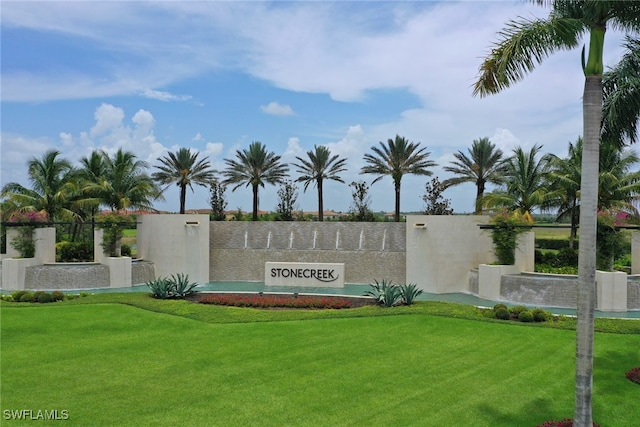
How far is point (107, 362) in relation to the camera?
10.0 metres

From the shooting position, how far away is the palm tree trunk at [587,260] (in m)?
5.93

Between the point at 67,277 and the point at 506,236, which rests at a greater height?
the point at 506,236

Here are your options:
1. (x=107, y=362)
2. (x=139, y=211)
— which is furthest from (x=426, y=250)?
(x=139, y=211)

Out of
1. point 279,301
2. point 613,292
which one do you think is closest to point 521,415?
point 279,301

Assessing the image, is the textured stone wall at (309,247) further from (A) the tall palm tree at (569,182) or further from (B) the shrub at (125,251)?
(A) the tall palm tree at (569,182)

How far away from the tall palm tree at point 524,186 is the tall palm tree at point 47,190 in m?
23.0

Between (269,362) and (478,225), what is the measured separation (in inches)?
558

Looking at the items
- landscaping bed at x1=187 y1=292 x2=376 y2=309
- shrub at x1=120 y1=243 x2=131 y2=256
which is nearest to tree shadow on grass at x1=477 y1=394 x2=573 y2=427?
landscaping bed at x1=187 y1=292 x2=376 y2=309

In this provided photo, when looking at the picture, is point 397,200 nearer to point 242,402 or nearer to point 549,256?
point 549,256

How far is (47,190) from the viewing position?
27672mm

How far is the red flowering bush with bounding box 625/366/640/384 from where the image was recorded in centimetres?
899

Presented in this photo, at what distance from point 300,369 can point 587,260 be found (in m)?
5.62

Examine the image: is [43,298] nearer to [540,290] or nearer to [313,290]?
[313,290]

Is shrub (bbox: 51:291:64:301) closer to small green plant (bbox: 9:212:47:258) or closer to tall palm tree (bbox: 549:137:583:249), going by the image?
small green plant (bbox: 9:212:47:258)
